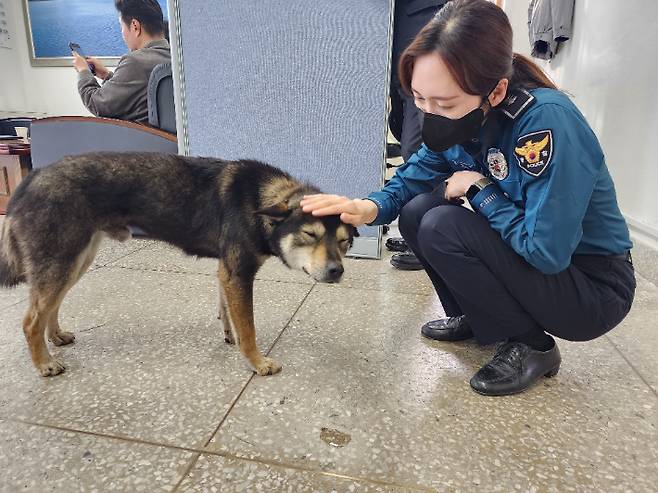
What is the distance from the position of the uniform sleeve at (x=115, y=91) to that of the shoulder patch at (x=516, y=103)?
2.63 meters

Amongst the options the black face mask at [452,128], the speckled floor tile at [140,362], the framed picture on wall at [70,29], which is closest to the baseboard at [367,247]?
the speckled floor tile at [140,362]

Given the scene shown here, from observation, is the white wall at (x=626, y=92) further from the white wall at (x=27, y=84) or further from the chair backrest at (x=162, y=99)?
the white wall at (x=27, y=84)

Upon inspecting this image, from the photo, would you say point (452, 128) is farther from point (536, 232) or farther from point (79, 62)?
point (79, 62)

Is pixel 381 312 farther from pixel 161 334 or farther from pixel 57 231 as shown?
pixel 57 231

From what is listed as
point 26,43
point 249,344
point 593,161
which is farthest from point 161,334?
point 26,43

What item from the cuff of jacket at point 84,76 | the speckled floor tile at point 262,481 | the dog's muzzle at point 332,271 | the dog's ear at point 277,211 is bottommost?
the speckled floor tile at point 262,481

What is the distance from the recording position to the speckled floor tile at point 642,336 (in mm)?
1712

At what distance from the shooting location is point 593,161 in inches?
49.5

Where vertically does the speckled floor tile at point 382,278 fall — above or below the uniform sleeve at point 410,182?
below

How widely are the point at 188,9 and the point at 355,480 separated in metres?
2.77

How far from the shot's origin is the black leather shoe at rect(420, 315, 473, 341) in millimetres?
1894

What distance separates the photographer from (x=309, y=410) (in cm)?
140

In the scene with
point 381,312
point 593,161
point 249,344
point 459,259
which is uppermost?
point 593,161

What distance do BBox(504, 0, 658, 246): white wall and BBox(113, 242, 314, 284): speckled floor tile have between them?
199cm
